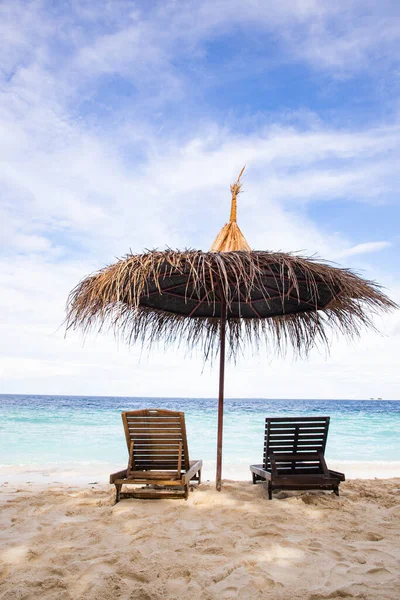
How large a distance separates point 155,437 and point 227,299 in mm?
1416

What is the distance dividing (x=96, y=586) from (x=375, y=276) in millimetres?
3280

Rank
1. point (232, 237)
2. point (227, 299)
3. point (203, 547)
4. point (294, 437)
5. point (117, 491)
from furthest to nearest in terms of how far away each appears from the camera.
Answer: point (232, 237) < point (294, 437) < point (117, 491) < point (227, 299) < point (203, 547)

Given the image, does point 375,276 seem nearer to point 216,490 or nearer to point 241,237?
point 241,237

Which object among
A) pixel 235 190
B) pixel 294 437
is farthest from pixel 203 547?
pixel 235 190

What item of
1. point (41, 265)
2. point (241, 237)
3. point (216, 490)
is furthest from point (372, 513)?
point (41, 265)

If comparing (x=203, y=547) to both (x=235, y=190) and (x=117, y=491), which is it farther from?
(x=235, y=190)

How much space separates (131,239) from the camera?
4.25 meters

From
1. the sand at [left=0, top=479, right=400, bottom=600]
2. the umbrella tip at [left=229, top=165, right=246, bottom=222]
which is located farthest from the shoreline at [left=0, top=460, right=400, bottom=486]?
the umbrella tip at [left=229, top=165, right=246, bottom=222]

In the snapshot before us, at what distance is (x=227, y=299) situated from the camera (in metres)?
3.51

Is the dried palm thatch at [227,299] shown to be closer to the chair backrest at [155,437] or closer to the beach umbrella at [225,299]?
the beach umbrella at [225,299]

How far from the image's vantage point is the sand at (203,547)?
1.93 meters

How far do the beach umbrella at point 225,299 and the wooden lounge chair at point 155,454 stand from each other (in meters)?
0.59

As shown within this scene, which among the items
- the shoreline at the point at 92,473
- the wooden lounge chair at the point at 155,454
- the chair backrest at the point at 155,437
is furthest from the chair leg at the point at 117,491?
the shoreline at the point at 92,473

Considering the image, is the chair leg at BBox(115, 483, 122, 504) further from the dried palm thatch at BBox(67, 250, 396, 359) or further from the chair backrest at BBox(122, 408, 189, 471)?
the dried palm thatch at BBox(67, 250, 396, 359)
